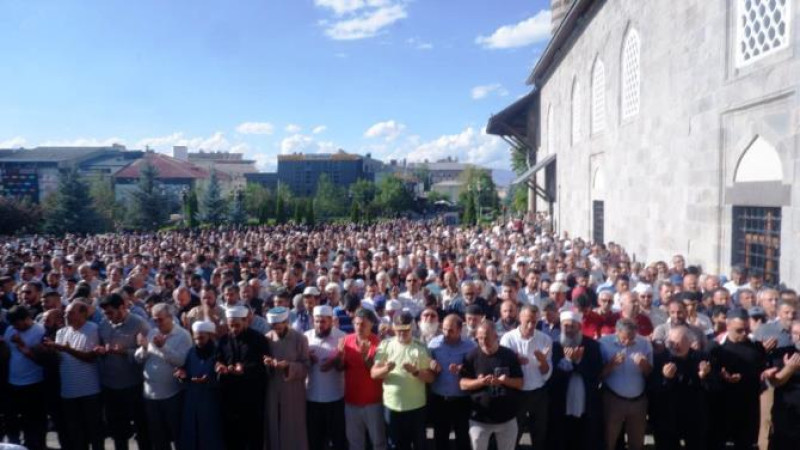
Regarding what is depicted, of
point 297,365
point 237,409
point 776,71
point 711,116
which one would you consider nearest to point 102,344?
point 237,409

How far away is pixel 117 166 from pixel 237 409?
81452mm

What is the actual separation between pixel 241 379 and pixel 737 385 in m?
4.61

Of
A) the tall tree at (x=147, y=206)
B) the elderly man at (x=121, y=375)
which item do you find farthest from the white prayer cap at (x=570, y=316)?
the tall tree at (x=147, y=206)

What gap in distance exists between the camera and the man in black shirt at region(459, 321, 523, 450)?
436cm

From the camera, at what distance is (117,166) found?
75.2 meters

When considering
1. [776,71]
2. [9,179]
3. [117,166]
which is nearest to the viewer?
[776,71]

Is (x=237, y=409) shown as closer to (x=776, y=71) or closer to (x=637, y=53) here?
(x=776, y=71)

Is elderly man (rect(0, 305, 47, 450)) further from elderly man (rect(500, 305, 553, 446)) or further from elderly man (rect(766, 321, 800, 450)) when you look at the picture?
elderly man (rect(766, 321, 800, 450))

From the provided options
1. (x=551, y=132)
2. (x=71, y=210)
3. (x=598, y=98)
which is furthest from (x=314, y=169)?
(x=598, y=98)

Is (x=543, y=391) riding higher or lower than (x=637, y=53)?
lower

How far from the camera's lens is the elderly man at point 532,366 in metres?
4.70

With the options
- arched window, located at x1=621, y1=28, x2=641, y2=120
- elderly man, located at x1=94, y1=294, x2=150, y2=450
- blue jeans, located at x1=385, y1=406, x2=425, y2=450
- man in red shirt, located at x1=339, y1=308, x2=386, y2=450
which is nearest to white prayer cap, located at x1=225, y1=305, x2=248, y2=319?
man in red shirt, located at x1=339, y1=308, x2=386, y2=450

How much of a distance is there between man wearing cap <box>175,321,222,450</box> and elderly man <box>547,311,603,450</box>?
3194mm

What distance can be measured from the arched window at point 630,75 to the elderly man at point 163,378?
40.7 feet
